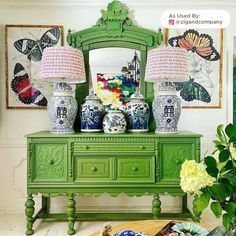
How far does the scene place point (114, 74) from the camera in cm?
280

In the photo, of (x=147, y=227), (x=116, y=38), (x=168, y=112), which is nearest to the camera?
(x=147, y=227)

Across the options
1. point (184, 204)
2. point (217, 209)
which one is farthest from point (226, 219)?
point (184, 204)

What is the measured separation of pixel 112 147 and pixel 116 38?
1.15 meters

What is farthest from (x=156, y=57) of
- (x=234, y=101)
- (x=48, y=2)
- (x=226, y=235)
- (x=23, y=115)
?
(x=226, y=235)

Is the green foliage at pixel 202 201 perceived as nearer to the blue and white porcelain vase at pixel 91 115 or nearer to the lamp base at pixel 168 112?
the lamp base at pixel 168 112

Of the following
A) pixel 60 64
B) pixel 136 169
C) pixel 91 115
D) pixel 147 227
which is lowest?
pixel 147 227

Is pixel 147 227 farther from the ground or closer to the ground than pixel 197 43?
closer to the ground

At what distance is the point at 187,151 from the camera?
7.84 feet

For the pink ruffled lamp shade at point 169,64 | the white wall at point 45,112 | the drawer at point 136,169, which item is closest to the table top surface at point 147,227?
the drawer at point 136,169

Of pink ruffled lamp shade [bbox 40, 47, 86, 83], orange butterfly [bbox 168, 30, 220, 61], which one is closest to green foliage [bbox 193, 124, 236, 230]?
pink ruffled lamp shade [bbox 40, 47, 86, 83]

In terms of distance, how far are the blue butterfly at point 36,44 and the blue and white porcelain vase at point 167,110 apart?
126 centimetres

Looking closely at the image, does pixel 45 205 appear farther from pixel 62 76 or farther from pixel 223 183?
pixel 223 183

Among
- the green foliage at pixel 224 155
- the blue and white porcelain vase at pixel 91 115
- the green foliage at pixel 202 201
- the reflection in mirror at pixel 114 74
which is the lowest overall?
the green foliage at pixel 202 201

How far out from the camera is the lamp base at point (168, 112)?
2.46 m
